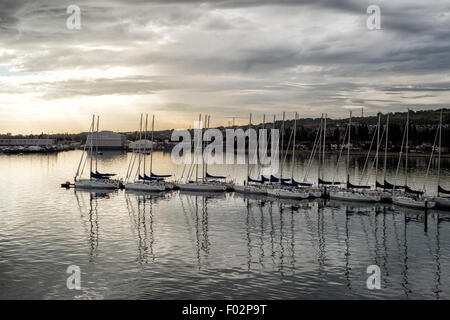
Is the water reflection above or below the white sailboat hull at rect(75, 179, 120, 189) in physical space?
below

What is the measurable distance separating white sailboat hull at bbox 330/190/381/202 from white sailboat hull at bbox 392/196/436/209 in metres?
3.29

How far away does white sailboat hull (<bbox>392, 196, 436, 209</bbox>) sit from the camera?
62812 millimetres

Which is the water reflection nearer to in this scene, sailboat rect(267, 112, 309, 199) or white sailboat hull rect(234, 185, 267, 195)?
white sailboat hull rect(234, 185, 267, 195)

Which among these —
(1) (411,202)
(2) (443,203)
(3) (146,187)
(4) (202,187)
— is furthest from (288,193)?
(3) (146,187)

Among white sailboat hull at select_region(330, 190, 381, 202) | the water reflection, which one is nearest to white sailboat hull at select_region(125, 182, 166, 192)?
the water reflection

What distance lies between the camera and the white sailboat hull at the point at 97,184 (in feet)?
274

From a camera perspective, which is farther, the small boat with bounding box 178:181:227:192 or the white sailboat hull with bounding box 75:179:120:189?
the white sailboat hull with bounding box 75:179:120:189

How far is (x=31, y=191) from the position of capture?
83.7 m

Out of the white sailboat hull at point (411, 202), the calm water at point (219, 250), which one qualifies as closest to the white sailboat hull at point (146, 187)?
the calm water at point (219, 250)

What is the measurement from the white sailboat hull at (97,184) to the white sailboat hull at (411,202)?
5154 cm

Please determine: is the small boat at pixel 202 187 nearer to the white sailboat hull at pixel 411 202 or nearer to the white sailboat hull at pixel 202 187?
the white sailboat hull at pixel 202 187
